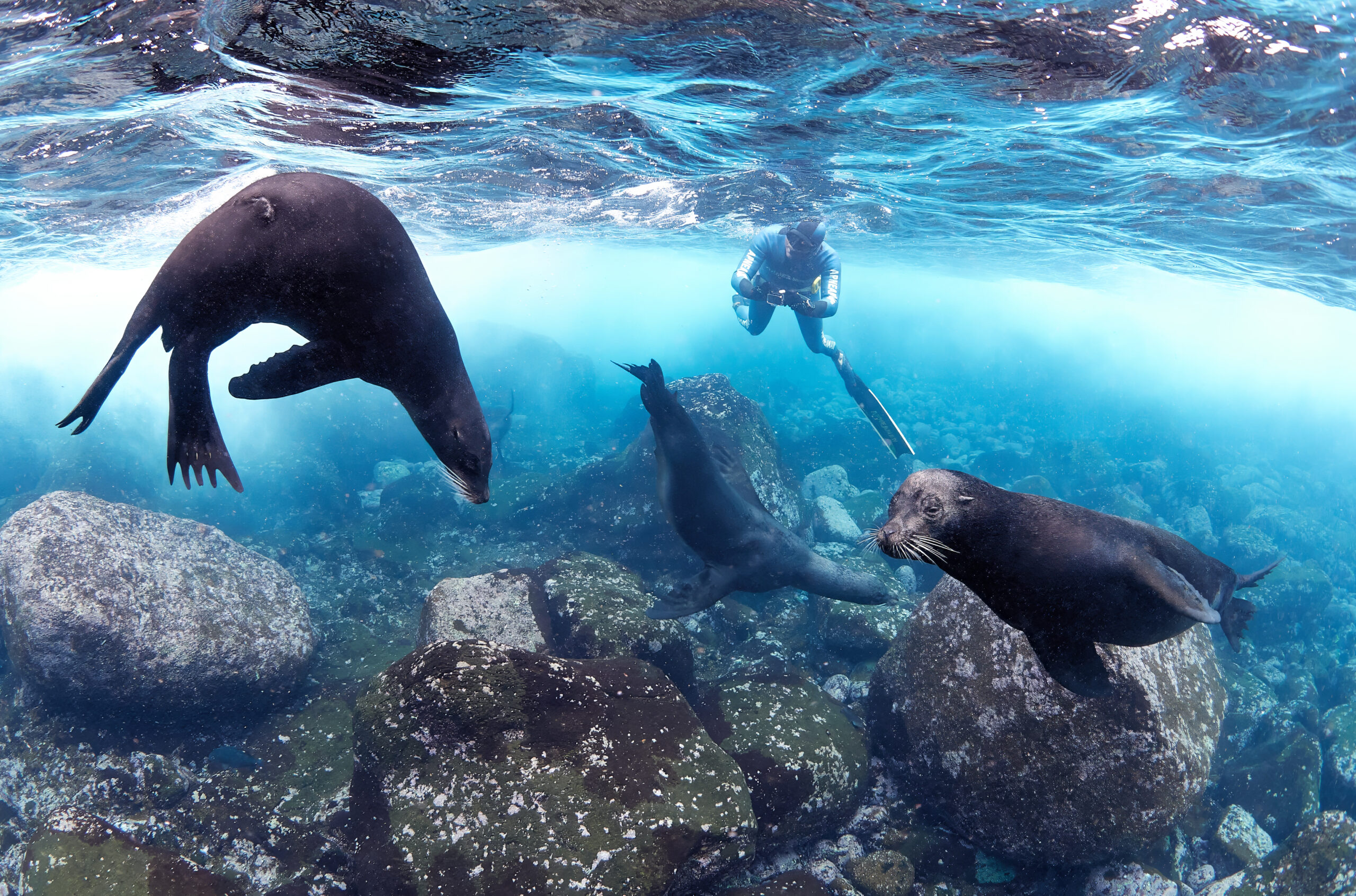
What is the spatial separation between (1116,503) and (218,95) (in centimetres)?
2043

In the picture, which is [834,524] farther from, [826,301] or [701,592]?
[701,592]

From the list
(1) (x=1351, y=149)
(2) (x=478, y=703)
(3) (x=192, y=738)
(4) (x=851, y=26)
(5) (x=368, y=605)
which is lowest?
(5) (x=368, y=605)

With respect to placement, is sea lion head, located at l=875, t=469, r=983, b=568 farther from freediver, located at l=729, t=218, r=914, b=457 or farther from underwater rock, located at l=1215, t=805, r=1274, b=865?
freediver, located at l=729, t=218, r=914, b=457

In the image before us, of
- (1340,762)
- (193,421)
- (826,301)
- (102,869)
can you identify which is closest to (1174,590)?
(193,421)

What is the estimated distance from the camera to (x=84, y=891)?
371 cm

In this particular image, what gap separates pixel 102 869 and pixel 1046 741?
6472 millimetres

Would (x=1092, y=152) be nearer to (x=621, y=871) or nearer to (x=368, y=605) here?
(x=621, y=871)

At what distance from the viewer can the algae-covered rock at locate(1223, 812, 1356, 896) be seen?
519 cm

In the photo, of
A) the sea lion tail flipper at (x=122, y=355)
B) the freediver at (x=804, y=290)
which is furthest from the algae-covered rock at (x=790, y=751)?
the freediver at (x=804, y=290)

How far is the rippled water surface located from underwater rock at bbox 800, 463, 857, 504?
6856 mm

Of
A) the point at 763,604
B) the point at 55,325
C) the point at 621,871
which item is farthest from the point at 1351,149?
the point at 55,325

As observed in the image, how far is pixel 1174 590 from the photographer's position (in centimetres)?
264

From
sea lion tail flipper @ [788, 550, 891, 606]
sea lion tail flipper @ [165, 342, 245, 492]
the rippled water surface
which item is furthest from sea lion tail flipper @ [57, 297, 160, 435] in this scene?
sea lion tail flipper @ [788, 550, 891, 606]

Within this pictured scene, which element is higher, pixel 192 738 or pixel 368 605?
pixel 192 738
